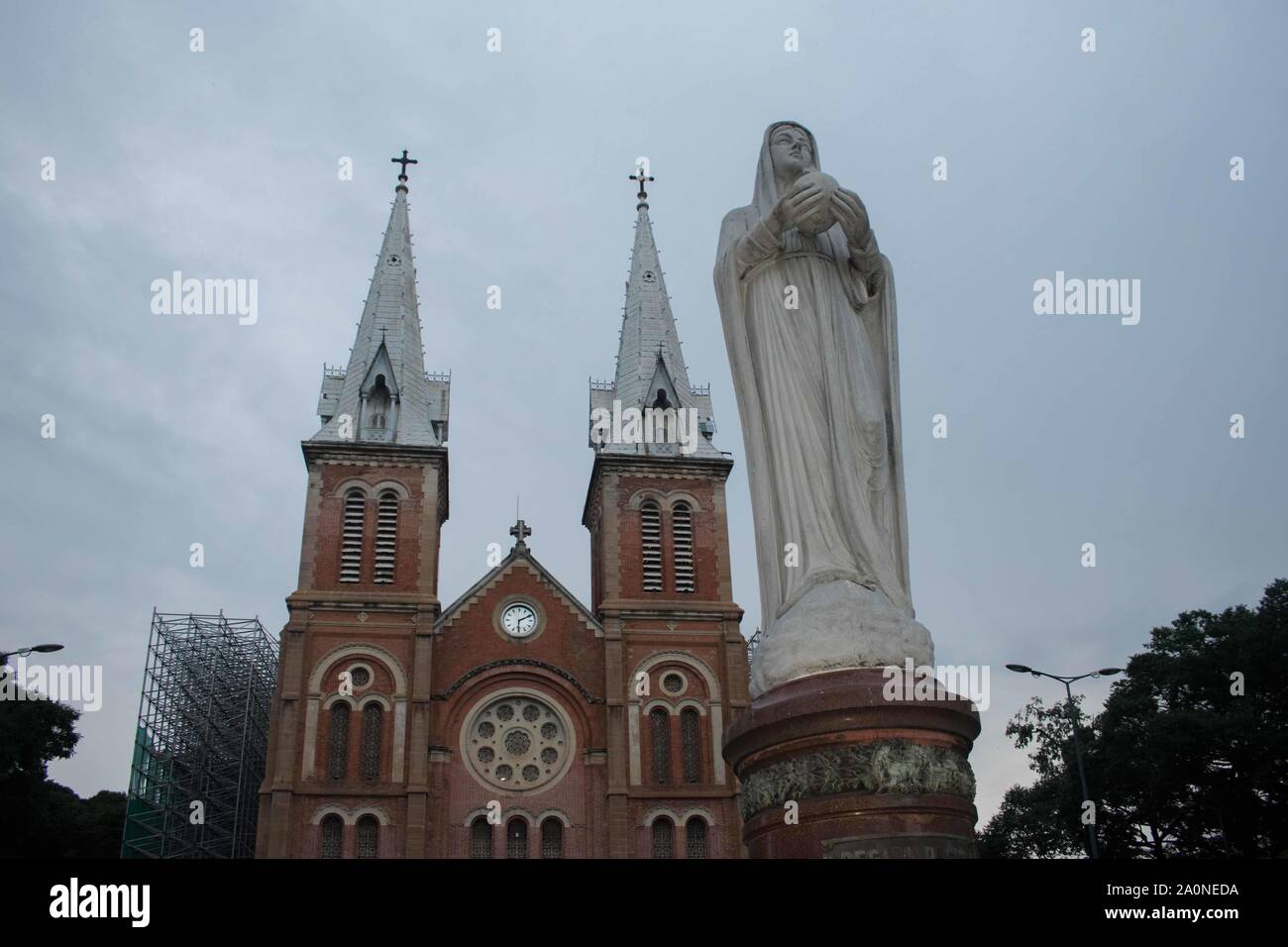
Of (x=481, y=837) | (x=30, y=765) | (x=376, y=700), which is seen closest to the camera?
(x=481, y=837)

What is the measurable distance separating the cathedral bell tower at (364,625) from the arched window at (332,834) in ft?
0.09

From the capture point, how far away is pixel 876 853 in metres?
4.38

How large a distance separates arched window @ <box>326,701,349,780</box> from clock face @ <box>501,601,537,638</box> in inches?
203

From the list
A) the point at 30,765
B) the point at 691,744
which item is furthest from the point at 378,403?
the point at 691,744

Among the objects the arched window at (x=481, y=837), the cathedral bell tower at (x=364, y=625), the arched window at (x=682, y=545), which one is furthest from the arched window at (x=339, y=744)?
the arched window at (x=682, y=545)

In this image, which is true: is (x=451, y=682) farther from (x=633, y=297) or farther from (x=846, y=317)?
(x=846, y=317)

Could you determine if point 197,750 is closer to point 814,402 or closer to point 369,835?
point 369,835

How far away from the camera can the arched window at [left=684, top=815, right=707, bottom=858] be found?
1192 inches

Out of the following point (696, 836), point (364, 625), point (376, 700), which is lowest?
point (696, 836)

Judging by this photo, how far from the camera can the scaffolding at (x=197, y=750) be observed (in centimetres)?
3662

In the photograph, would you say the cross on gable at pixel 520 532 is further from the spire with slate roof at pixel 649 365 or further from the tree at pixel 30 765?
the tree at pixel 30 765

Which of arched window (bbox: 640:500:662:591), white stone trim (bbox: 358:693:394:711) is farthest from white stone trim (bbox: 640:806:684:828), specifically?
white stone trim (bbox: 358:693:394:711)

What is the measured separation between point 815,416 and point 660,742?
2725cm

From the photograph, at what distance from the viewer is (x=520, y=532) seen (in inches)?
1393
